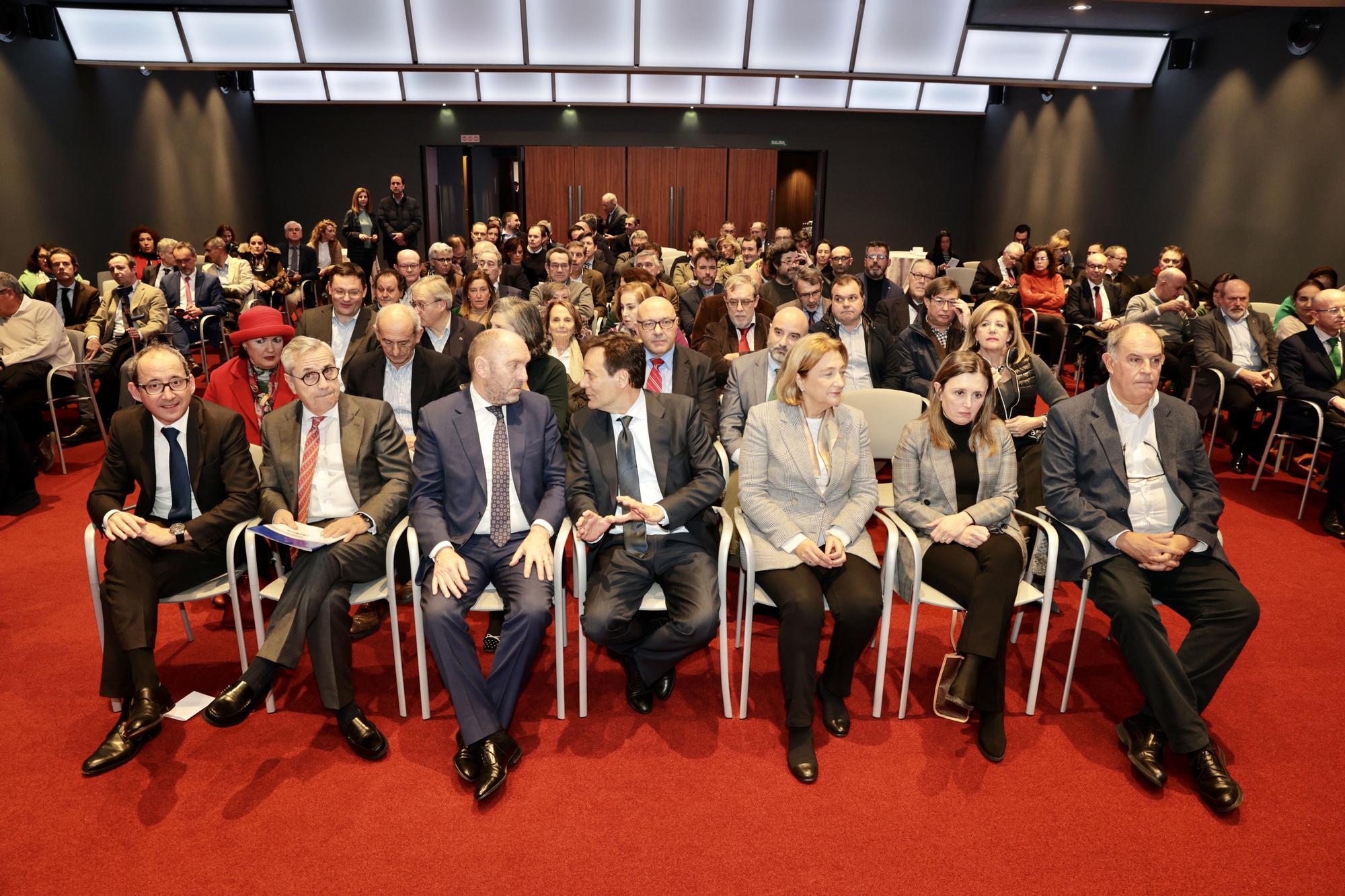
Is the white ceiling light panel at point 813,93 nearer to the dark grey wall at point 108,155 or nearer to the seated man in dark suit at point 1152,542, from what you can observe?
the dark grey wall at point 108,155

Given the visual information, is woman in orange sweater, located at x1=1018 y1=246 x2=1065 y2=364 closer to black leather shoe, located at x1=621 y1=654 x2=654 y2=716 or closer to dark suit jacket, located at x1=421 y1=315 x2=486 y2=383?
dark suit jacket, located at x1=421 y1=315 x2=486 y2=383

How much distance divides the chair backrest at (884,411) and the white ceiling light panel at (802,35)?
27.5 ft

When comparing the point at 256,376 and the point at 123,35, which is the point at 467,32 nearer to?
the point at 123,35

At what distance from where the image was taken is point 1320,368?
5355 mm

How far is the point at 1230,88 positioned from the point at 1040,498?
8.01 metres

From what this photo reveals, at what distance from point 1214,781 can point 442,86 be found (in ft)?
45.3

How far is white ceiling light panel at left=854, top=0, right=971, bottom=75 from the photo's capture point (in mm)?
10703

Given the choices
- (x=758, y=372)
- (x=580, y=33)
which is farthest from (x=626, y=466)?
(x=580, y=33)

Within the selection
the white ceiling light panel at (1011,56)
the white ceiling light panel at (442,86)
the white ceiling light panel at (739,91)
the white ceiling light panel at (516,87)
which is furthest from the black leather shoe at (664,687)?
the white ceiling light panel at (442,86)

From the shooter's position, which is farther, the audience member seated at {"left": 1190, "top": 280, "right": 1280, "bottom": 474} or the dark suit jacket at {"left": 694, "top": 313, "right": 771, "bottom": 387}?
the audience member seated at {"left": 1190, "top": 280, "right": 1280, "bottom": 474}

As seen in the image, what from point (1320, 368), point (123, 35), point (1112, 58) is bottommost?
point (1320, 368)

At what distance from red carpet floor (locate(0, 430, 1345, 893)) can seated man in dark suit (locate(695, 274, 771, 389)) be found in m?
2.13

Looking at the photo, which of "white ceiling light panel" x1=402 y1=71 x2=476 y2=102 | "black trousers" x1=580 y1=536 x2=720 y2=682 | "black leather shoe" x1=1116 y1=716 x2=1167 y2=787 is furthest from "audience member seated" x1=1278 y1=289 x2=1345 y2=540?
"white ceiling light panel" x1=402 y1=71 x2=476 y2=102

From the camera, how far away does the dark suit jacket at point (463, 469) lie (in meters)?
3.17
